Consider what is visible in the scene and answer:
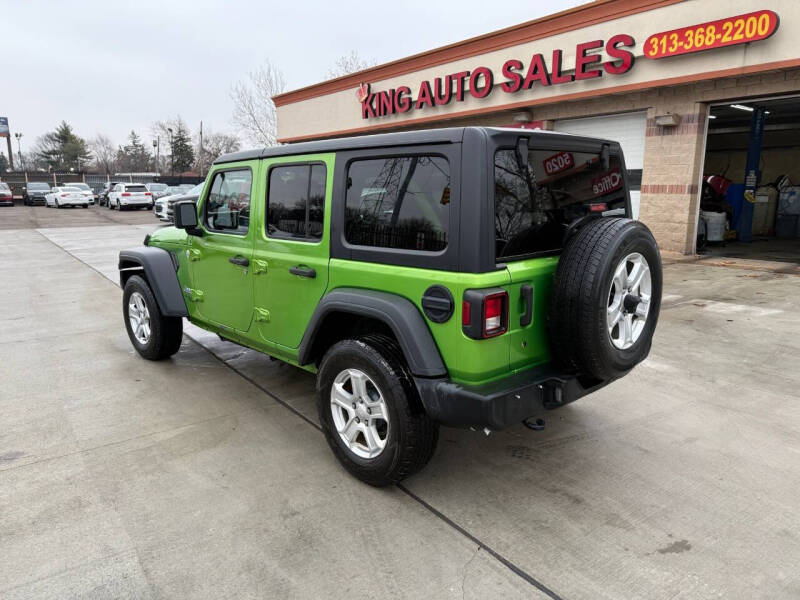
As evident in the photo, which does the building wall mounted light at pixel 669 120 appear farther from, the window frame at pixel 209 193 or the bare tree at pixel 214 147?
the bare tree at pixel 214 147

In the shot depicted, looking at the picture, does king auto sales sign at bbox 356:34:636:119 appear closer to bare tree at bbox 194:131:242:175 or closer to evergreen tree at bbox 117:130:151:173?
bare tree at bbox 194:131:242:175

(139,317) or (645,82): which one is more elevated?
(645,82)

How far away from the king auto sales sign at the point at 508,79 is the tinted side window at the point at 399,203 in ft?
34.2

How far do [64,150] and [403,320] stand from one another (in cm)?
9525

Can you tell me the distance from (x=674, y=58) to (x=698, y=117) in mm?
1232

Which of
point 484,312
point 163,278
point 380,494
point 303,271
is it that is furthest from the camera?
point 163,278

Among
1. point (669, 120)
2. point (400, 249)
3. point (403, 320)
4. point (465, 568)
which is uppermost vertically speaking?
point (669, 120)

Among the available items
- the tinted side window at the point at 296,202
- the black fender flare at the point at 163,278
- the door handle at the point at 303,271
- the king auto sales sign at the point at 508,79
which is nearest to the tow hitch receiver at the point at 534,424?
the door handle at the point at 303,271

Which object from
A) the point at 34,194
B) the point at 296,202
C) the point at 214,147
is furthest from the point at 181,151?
the point at 296,202

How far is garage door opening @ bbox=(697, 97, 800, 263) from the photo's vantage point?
1288cm

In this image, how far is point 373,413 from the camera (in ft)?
9.96

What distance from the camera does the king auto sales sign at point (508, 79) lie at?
11.7 m

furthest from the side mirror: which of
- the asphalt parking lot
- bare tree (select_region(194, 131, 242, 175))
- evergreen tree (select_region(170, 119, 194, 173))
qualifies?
evergreen tree (select_region(170, 119, 194, 173))

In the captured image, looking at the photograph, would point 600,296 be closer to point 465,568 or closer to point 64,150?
point 465,568
